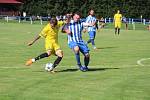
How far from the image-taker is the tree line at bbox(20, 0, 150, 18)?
78.0 m

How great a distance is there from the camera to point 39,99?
1134 cm

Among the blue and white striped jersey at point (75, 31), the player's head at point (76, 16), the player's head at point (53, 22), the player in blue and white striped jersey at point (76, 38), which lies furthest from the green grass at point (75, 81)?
the player's head at point (76, 16)

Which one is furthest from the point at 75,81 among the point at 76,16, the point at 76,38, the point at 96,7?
the point at 96,7

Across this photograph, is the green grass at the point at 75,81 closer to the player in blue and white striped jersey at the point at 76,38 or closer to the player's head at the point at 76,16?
the player in blue and white striped jersey at the point at 76,38

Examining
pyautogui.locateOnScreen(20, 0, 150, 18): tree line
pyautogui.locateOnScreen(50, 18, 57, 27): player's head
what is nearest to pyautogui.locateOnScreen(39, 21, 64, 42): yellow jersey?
pyautogui.locateOnScreen(50, 18, 57, 27): player's head

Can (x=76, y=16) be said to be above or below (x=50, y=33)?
above

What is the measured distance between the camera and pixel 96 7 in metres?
78.9

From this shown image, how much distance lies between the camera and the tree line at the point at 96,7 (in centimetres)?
7800

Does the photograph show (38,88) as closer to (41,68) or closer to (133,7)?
(41,68)

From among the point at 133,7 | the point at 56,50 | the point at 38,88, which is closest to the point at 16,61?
the point at 56,50

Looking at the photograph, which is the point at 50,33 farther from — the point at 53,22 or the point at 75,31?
the point at 75,31

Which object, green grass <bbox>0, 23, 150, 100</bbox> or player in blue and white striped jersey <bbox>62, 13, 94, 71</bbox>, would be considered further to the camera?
player in blue and white striped jersey <bbox>62, 13, 94, 71</bbox>

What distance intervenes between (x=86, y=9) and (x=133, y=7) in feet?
23.3

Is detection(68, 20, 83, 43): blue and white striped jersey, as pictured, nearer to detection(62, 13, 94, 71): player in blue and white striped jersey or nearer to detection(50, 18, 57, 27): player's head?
detection(62, 13, 94, 71): player in blue and white striped jersey
